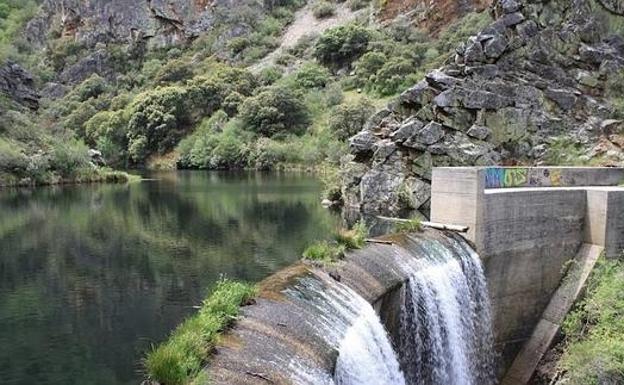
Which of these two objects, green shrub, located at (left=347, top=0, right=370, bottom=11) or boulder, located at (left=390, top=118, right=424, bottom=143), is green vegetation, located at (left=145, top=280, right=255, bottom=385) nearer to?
boulder, located at (left=390, top=118, right=424, bottom=143)

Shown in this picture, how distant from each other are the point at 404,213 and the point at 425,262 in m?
22.8

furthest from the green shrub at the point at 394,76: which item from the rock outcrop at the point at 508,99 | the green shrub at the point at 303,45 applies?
the rock outcrop at the point at 508,99

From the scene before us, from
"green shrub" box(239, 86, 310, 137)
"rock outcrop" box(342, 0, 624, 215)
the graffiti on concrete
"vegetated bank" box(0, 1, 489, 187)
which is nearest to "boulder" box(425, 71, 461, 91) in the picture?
"rock outcrop" box(342, 0, 624, 215)

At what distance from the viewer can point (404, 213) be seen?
134 feet

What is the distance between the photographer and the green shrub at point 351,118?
3027 inches

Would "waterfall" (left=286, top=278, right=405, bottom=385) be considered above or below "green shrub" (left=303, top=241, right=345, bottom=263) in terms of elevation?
below

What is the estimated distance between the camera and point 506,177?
24.3 m

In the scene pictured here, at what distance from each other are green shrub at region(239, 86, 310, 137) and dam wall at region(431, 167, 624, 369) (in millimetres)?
66054

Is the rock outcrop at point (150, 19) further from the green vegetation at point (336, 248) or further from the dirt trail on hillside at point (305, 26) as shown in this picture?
the green vegetation at point (336, 248)

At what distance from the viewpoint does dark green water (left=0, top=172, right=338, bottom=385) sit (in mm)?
17344

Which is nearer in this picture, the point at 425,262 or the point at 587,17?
the point at 425,262

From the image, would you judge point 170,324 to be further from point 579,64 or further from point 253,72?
point 253,72

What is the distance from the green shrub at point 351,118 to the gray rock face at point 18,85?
4203 cm

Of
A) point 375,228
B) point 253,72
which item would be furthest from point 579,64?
point 253,72
